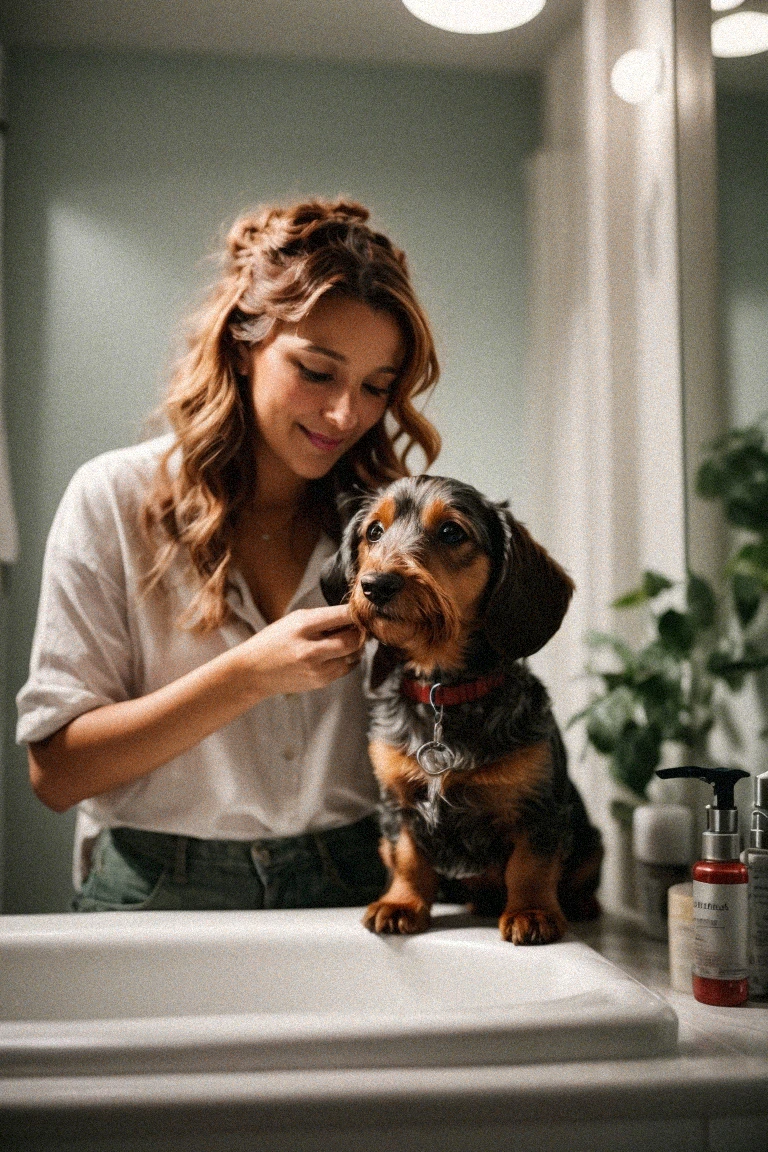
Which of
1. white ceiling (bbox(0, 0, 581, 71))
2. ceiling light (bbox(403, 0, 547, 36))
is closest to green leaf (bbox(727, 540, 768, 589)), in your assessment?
ceiling light (bbox(403, 0, 547, 36))

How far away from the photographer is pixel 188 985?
1246 mm

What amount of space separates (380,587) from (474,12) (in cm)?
123

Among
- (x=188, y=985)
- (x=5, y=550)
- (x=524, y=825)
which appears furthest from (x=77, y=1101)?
(x=5, y=550)

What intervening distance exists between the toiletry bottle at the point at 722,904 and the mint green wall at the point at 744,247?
0.65 metres

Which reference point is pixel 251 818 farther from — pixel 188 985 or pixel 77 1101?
pixel 77 1101

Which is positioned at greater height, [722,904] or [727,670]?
[727,670]

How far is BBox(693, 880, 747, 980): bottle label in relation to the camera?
1.08m

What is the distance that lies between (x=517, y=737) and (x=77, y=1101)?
0.65 metres

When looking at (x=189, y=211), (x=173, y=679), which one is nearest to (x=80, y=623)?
(x=173, y=679)

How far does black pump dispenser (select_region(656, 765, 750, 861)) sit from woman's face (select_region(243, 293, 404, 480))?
0.70 m

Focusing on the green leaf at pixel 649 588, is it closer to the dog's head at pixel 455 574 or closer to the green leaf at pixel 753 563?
the green leaf at pixel 753 563

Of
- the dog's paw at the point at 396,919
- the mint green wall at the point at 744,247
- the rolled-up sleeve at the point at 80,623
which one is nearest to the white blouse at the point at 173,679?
the rolled-up sleeve at the point at 80,623

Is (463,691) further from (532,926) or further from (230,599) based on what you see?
(230,599)

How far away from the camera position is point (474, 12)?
Result: 1762 mm
